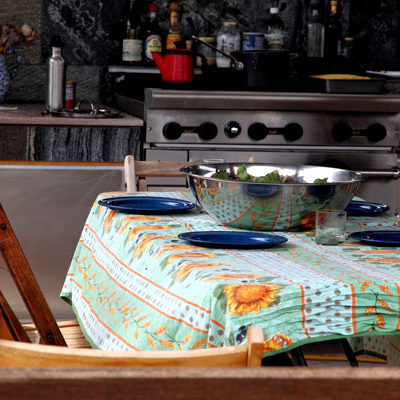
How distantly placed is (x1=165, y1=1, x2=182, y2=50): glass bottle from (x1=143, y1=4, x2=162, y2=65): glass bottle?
0.05 metres

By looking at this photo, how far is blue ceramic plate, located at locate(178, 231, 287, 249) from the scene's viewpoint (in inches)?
58.1

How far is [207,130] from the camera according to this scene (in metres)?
3.17

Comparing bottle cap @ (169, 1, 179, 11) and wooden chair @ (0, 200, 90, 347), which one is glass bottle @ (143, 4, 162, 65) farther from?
wooden chair @ (0, 200, 90, 347)

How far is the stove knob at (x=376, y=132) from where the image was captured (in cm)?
327

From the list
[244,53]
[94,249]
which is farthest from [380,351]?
[244,53]

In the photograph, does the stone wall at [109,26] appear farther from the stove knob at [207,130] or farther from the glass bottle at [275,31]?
the stove knob at [207,130]

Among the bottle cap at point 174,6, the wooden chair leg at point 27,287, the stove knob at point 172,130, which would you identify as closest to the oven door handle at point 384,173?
the stove knob at point 172,130

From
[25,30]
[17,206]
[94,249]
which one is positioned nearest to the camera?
[94,249]

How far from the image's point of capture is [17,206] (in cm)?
305

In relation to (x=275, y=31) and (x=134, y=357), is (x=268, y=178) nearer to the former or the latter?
(x=134, y=357)

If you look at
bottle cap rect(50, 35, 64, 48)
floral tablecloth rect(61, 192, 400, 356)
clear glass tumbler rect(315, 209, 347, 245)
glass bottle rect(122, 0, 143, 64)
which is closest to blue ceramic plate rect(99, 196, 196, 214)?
floral tablecloth rect(61, 192, 400, 356)

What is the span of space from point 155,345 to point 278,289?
0.22 meters

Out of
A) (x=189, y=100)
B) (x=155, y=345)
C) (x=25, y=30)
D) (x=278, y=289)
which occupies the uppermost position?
(x=25, y=30)
